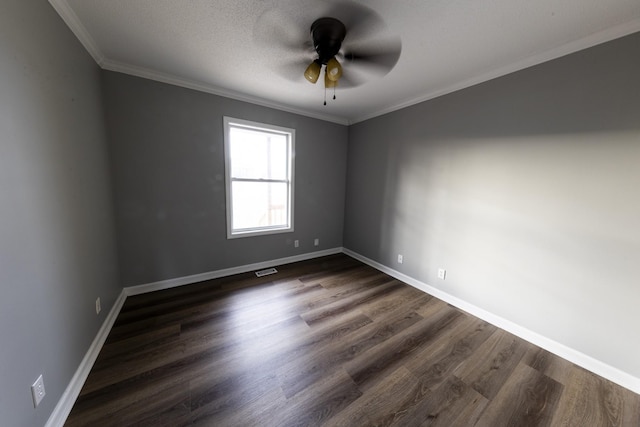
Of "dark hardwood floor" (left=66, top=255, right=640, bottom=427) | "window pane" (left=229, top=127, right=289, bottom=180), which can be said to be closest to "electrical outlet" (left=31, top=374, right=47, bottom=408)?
"dark hardwood floor" (left=66, top=255, right=640, bottom=427)

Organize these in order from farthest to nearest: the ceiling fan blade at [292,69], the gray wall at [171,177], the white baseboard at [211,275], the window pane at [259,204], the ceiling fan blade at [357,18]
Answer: the window pane at [259,204] < the white baseboard at [211,275] < the gray wall at [171,177] < the ceiling fan blade at [292,69] < the ceiling fan blade at [357,18]

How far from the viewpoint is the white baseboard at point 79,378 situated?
3.76 feet

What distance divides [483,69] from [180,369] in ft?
11.9

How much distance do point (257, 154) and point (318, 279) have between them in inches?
78.9

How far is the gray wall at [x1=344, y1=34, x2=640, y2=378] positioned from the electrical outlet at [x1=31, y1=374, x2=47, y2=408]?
3.21 metres

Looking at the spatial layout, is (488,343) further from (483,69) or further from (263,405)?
(483,69)

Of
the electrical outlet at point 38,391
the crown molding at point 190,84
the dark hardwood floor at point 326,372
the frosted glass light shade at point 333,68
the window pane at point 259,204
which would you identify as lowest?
the dark hardwood floor at point 326,372

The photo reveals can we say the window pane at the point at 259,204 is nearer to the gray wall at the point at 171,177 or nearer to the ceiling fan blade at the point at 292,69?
the gray wall at the point at 171,177

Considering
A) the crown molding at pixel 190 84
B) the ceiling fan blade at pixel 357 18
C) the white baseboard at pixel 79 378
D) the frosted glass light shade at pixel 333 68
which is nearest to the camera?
the white baseboard at pixel 79 378

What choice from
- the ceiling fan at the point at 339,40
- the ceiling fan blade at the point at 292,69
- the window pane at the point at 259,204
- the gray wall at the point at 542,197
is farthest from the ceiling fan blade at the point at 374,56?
the window pane at the point at 259,204

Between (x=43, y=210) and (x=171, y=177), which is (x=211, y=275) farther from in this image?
(x=43, y=210)

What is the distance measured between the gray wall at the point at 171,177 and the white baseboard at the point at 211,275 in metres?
0.06

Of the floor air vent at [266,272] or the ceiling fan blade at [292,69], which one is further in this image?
the floor air vent at [266,272]

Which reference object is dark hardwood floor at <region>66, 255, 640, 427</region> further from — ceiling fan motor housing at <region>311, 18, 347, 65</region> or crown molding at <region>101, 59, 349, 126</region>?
crown molding at <region>101, 59, 349, 126</region>
